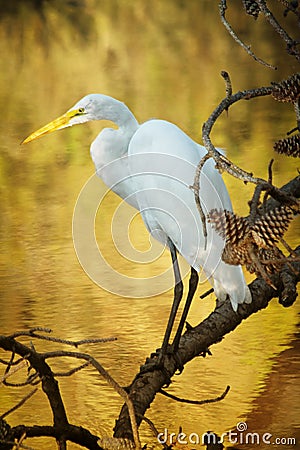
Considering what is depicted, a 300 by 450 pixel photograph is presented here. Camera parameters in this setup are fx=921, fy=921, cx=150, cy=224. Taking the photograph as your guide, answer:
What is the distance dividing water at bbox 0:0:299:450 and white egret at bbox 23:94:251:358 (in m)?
0.24

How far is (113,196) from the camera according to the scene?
128 inches

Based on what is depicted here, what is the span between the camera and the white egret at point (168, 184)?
1705 mm

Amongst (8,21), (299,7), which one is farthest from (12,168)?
(299,7)

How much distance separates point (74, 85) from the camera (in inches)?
184

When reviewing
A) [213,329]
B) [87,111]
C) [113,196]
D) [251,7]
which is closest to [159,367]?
[213,329]

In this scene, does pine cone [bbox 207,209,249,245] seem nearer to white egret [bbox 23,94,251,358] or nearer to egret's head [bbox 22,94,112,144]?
white egret [bbox 23,94,251,358]

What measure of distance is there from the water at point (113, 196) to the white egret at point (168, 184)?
0.78ft

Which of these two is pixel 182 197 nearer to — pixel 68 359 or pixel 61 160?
pixel 68 359

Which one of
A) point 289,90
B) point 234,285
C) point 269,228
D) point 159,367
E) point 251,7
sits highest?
point 251,7

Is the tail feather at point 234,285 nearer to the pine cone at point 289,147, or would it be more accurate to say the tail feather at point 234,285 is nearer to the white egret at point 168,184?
the white egret at point 168,184

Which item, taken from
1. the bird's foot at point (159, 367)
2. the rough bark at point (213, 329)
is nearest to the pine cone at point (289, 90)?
the rough bark at point (213, 329)

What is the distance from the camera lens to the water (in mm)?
1882

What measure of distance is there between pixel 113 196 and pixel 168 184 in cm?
146

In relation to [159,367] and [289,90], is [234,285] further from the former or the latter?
[289,90]
